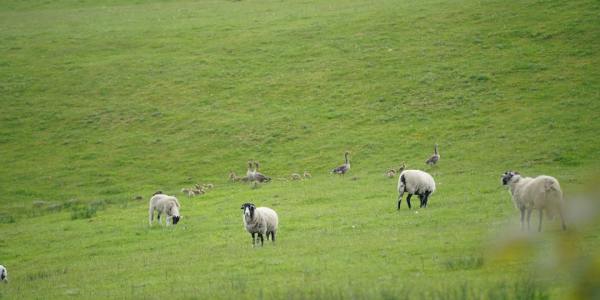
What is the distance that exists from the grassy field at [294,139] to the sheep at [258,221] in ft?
1.98

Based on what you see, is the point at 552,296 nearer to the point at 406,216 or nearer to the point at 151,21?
the point at 406,216

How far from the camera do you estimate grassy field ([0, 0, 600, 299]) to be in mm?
17641

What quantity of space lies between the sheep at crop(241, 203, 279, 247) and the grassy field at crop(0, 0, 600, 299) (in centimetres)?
60

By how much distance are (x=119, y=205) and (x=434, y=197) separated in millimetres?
16068

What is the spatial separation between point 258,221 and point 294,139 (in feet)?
79.5

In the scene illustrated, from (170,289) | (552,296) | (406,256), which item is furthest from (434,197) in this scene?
(552,296)

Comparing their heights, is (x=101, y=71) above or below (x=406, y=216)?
above

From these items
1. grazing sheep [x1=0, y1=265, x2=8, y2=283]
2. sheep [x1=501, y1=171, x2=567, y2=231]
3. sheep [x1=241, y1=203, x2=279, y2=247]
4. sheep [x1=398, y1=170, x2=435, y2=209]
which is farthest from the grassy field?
sheep [x1=501, y1=171, x2=567, y2=231]

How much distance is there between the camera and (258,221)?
70.2ft

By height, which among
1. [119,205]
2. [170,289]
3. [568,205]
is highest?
[119,205]

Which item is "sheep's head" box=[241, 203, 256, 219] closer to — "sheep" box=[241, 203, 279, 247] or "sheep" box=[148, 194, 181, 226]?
"sheep" box=[241, 203, 279, 247]

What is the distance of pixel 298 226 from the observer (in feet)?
84.9

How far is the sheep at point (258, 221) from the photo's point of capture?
20.7 metres

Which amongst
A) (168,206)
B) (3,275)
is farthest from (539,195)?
(168,206)
